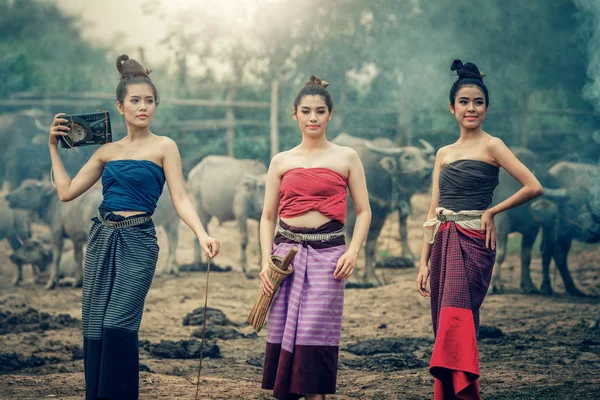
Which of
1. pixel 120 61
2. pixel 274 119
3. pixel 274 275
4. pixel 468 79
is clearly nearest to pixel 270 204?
pixel 274 275

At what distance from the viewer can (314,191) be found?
13.1 feet

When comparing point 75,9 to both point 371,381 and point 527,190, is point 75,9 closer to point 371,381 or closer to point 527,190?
point 371,381

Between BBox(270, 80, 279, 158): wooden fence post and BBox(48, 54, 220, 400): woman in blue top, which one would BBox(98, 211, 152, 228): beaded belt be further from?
BBox(270, 80, 279, 158): wooden fence post

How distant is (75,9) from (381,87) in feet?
15.8

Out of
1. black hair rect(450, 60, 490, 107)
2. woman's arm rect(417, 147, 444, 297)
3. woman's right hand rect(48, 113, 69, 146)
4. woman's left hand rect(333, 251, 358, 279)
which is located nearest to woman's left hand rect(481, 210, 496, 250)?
woman's arm rect(417, 147, 444, 297)

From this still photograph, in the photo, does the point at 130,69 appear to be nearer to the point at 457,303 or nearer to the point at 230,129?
the point at 457,303

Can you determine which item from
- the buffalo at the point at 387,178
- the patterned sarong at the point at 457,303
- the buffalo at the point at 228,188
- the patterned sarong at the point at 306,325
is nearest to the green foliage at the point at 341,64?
the buffalo at the point at 228,188

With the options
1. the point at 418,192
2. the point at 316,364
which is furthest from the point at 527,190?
the point at 418,192

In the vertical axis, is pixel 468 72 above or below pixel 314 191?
above

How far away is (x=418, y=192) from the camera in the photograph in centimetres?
1123

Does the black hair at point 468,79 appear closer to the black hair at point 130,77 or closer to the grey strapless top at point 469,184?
the grey strapless top at point 469,184

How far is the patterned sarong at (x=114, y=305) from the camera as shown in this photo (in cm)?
383

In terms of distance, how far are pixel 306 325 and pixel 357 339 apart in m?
3.71

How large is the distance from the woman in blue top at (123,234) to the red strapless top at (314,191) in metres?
0.47
